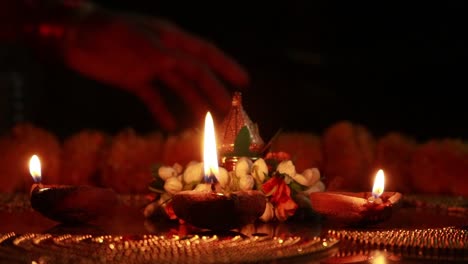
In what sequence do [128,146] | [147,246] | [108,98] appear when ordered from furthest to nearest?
[108,98], [128,146], [147,246]

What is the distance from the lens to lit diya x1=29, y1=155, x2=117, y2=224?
3.47 feet

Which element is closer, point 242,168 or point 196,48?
point 242,168

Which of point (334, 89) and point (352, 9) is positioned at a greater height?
point (352, 9)

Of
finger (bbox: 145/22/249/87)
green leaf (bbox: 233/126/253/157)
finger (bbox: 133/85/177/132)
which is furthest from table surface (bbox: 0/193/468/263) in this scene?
finger (bbox: 133/85/177/132)

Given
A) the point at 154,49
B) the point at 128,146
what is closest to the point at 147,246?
the point at 128,146

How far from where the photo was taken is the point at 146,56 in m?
2.43

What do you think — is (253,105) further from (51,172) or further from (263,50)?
(51,172)

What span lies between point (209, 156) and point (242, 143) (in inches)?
7.2

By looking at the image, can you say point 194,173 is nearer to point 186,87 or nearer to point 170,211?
point 170,211

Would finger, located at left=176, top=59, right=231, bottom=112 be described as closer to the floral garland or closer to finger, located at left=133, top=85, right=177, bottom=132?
finger, located at left=133, top=85, right=177, bottom=132

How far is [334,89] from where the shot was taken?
9.61 ft

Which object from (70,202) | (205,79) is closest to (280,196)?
(70,202)

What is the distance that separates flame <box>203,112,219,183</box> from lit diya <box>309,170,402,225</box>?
6.0 inches

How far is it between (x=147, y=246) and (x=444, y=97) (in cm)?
225
